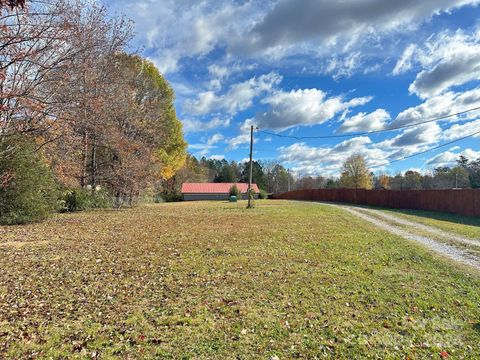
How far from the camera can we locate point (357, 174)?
61.4 meters

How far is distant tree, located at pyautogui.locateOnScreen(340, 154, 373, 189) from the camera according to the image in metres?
60.9

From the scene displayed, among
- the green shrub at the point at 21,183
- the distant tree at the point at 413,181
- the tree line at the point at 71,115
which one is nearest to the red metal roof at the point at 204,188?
the tree line at the point at 71,115

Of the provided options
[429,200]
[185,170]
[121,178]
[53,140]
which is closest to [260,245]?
[53,140]

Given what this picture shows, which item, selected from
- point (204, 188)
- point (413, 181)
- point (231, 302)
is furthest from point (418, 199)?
point (413, 181)

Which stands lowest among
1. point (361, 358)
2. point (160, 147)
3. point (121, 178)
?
point (361, 358)

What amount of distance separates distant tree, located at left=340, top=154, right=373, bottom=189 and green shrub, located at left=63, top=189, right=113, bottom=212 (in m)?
50.4

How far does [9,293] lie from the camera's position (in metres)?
4.91

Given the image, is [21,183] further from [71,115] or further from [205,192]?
[205,192]

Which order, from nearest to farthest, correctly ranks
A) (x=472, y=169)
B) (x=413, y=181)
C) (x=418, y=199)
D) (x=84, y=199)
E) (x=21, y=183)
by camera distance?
(x=21, y=183) < (x=84, y=199) < (x=418, y=199) < (x=472, y=169) < (x=413, y=181)

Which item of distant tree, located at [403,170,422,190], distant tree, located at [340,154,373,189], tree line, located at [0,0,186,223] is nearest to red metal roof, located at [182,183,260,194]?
distant tree, located at [340,154,373,189]

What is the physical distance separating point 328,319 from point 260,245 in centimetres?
523

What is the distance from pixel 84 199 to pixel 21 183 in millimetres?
7158

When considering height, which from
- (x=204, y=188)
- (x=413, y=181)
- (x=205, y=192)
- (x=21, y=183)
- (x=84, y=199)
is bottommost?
(x=84, y=199)

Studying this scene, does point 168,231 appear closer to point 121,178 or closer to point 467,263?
point 467,263
